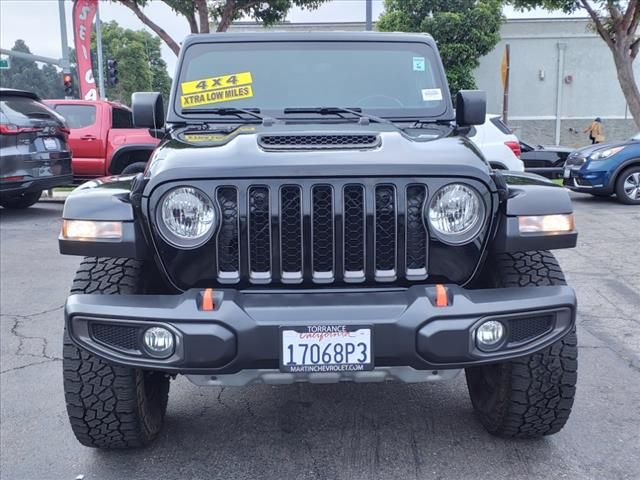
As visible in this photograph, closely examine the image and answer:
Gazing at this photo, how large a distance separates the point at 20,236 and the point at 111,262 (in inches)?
262

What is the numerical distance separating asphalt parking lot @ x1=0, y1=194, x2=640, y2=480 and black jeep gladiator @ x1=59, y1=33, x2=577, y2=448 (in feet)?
0.61

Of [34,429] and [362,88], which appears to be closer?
[34,429]

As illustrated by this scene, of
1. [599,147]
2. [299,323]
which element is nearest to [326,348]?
[299,323]

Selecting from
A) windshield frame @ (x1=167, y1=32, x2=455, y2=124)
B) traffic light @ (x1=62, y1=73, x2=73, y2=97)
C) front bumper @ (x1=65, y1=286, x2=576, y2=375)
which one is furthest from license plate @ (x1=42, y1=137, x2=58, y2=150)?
traffic light @ (x1=62, y1=73, x2=73, y2=97)

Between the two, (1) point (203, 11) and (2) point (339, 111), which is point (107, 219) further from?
(1) point (203, 11)

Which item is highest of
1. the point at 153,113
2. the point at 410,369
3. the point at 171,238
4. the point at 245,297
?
the point at 153,113

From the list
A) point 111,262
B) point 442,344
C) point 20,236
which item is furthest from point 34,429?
point 20,236

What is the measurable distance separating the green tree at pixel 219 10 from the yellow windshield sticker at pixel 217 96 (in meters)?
13.0

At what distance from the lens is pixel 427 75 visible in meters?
3.91

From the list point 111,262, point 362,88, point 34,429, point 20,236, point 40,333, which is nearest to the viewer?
point 111,262

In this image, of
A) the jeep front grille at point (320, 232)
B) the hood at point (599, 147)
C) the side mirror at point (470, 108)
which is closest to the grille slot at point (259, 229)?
the jeep front grille at point (320, 232)

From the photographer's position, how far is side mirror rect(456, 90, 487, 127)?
3732 mm

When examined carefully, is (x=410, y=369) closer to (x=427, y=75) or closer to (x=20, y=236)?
(x=427, y=75)

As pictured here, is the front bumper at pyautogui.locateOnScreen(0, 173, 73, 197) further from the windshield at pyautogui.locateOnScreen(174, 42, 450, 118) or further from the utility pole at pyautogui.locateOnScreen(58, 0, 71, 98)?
the utility pole at pyautogui.locateOnScreen(58, 0, 71, 98)
